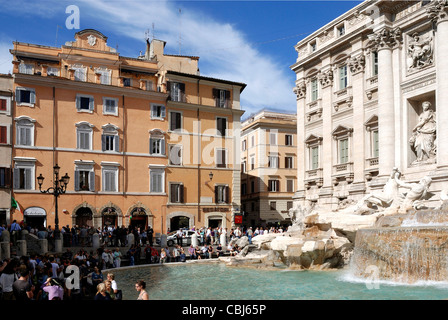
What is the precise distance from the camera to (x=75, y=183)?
1398 inches

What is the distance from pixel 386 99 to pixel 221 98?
64.9 ft

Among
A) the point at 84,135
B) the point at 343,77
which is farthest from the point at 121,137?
the point at 343,77

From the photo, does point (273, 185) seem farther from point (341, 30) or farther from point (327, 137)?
point (341, 30)

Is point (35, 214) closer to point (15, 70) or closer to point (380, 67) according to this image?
point (15, 70)

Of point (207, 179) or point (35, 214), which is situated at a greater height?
point (207, 179)

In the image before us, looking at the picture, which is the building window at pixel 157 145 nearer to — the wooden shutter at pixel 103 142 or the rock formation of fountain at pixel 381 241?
the wooden shutter at pixel 103 142

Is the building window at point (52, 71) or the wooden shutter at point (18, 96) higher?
the building window at point (52, 71)

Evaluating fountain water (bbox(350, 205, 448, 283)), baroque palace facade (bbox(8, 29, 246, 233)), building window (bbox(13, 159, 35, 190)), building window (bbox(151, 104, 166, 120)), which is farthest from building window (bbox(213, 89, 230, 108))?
fountain water (bbox(350, 205, 448, 283))

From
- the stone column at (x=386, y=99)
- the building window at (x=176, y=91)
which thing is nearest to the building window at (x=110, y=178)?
the building window at (x=176, y=91)

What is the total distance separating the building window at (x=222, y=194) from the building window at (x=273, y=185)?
10295 millimetres

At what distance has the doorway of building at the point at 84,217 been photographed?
35281 mm

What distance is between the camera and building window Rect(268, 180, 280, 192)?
50719 mm
